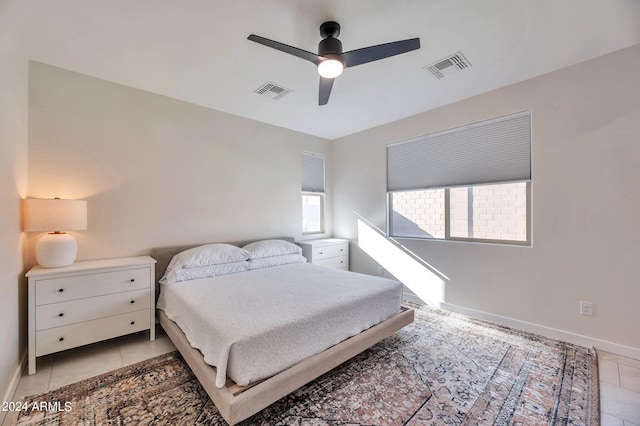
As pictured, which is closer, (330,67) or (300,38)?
(330,67)

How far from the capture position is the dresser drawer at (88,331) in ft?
6.99

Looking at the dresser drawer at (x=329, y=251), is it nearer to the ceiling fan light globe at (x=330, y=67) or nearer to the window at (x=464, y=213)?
the window at (x=464, y=213)

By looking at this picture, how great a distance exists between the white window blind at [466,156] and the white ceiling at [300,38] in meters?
0.50

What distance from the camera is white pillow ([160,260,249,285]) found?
105 inches

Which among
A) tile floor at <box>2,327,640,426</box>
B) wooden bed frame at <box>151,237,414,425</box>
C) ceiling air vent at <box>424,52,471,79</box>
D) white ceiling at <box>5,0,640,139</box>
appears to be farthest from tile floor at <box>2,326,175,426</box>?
ceiling air vent at <box>424,52,471,79</box>

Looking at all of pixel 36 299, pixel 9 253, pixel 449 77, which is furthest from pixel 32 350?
pixel 449 77

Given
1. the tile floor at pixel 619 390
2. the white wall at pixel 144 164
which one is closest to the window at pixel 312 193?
the white wall at pixel 144 164

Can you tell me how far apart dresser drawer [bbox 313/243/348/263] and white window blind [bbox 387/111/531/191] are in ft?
4.18

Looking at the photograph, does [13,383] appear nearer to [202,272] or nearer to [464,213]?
[202,272]

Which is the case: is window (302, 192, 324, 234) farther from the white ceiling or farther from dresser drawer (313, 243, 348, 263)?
the white ceiling

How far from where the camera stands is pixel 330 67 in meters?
2.05

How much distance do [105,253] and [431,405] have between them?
127 inches

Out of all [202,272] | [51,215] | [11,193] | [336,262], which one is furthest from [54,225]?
[336,262]

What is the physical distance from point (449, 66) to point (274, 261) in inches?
113
